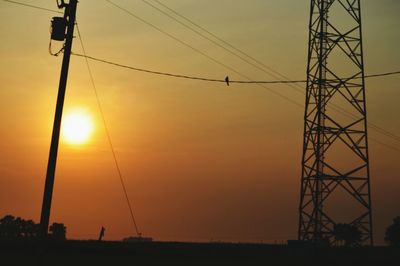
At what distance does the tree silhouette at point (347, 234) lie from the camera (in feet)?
127

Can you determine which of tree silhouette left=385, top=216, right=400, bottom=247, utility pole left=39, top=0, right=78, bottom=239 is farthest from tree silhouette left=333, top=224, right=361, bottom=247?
tree silhouette left=385, top=216, right=400, bottom=247

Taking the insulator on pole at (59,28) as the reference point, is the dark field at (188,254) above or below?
below

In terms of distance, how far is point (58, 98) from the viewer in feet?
74.7

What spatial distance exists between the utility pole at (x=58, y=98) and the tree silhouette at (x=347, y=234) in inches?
848

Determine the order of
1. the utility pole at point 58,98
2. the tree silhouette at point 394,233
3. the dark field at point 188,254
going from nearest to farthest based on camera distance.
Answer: the utility pole at point 58,98 → the dark field at point 188,254 → the tree silhouette at point 394,233

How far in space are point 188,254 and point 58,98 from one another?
22.3 metres

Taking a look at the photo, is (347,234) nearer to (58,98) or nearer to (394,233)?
(58,98)

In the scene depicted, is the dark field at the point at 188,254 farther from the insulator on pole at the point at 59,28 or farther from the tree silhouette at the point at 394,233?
the tree silhouette at the point at 394,233

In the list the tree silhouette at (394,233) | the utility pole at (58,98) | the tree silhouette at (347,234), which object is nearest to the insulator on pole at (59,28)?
the utility pole at (58,98)

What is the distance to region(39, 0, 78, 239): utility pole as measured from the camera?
21750 millimetres

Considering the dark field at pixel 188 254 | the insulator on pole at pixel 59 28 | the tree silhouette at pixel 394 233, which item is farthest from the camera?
the tree silhouette at pixel 394 233

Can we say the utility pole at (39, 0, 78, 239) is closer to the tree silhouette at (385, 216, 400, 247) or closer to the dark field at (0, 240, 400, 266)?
the dark field at (0, 240, 400, 266)

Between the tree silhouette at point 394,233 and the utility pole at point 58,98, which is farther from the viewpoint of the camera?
the tree silhouette at point 394,233

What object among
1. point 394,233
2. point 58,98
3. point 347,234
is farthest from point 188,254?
point 394,233
